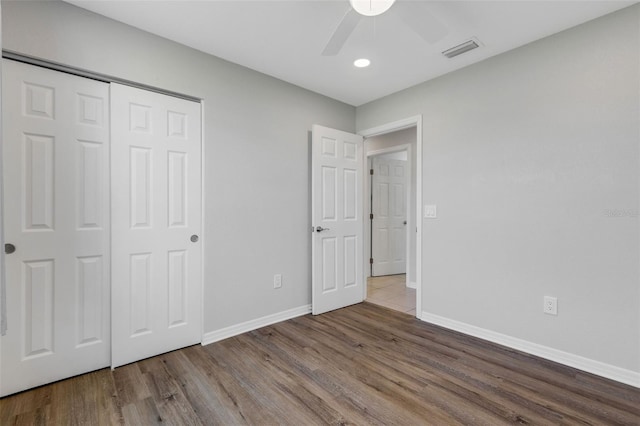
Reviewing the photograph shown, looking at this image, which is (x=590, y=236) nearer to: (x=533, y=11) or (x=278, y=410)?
(x=533, y=11)

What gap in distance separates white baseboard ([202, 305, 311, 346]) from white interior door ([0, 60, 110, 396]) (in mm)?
721

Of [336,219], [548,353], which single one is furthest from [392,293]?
[548,353]

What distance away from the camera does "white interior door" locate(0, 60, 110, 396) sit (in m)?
1.86

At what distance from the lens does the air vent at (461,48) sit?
2393 mm

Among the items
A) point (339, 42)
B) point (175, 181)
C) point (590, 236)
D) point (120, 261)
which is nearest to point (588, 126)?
point (590, 236)

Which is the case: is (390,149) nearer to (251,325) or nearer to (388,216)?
(388,216)

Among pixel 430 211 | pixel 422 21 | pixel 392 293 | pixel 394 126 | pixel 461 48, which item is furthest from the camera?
pixel 392 293

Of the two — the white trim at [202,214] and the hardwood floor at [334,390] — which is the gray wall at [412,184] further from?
the white trim at [202,214]

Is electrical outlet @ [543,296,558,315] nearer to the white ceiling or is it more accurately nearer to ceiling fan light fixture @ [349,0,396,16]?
the white ceiling

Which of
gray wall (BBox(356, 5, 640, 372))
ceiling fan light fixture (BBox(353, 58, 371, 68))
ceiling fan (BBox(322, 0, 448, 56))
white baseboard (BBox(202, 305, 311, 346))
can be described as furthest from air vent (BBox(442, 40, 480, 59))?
white baseboard (BBox(202, 305, 311, 346))

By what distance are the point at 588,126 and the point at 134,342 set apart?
11.8 feet

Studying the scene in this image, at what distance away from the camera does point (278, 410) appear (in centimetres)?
176

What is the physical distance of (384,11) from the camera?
154cm

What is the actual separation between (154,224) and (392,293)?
9.83 feet
